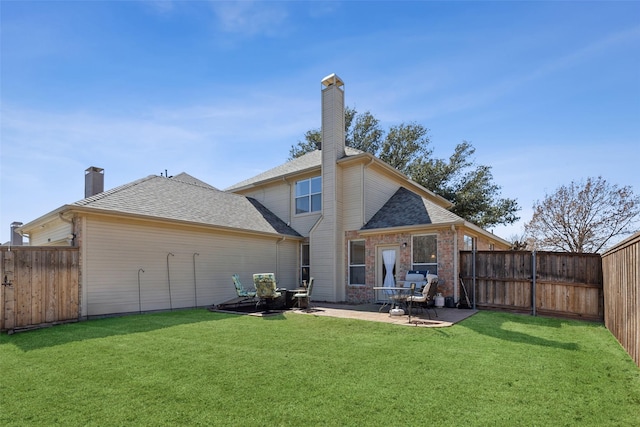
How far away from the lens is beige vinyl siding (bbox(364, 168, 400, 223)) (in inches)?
531

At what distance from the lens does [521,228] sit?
24312 mm

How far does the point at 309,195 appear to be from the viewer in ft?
48.8

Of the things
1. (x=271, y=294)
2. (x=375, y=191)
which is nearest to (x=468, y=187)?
(x=375, y=191)

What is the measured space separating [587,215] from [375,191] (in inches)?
611

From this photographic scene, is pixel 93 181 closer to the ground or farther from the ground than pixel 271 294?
farther from the ground

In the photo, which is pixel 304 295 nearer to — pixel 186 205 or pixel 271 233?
pixel 271 233

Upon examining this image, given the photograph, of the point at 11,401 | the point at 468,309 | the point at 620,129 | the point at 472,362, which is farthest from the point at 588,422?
the point at 620,129

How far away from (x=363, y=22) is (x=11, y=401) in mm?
11226

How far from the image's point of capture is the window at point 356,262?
13.2 m

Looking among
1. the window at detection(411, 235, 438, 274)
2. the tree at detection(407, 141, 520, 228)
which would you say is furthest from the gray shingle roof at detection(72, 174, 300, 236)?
the tree at detection(407, 141, 520, 228)

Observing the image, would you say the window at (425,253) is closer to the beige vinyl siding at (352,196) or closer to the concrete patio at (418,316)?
the concrete patio at (418,316)

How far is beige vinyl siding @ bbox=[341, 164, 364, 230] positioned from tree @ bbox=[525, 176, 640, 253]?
15897mm

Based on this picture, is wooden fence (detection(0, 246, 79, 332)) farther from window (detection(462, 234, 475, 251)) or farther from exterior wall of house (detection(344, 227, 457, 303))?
window (detection(462, 234, 475, 251))

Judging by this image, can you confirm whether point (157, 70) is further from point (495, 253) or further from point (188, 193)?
point (495, 253)
